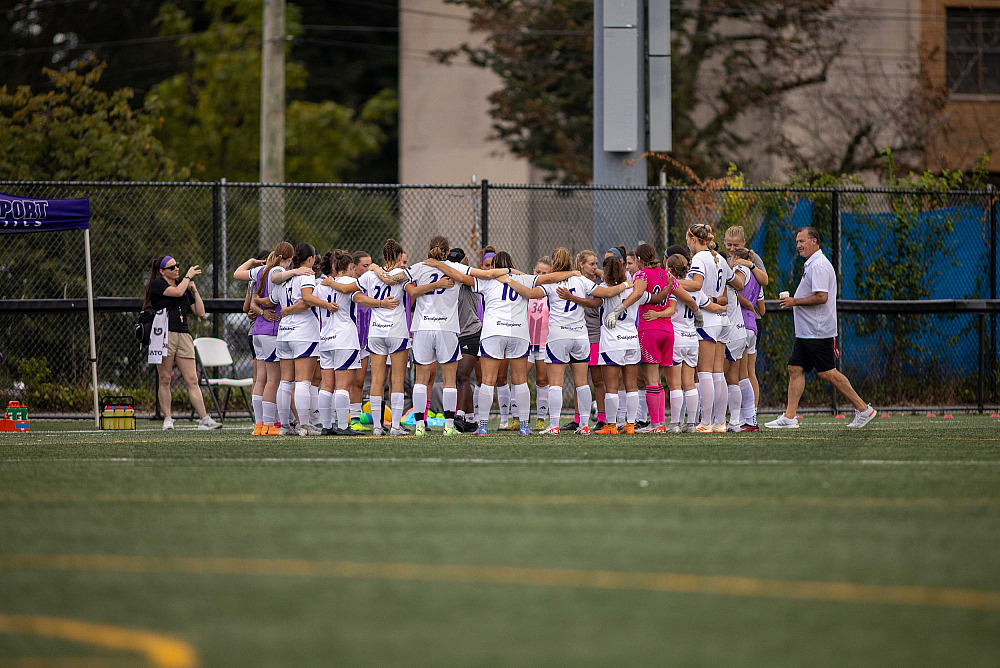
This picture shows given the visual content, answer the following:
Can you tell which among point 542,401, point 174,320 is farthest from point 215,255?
point 542,401

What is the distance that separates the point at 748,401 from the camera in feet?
41.6

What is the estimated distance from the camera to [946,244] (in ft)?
53.8

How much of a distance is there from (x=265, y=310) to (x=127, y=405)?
8.78 ft

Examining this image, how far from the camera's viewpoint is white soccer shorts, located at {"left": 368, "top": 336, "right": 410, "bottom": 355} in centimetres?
1176

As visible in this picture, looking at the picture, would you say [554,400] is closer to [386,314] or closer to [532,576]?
[386,314]

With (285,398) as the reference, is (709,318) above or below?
above

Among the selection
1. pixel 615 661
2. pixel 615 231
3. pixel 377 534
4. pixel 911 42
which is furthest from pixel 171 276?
pixel 911 42

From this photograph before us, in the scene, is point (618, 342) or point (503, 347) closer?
point (503, 347)

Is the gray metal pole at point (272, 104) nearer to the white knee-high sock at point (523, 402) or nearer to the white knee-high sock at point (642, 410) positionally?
the white knee-high sock at point (642, 410)

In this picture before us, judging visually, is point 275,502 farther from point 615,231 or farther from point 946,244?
point 946,244

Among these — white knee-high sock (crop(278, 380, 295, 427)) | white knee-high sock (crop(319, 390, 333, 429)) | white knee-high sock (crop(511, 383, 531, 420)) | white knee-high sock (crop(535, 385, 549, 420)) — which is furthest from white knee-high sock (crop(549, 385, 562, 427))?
white knee-high sock (crop(278, 380, 295, 427))

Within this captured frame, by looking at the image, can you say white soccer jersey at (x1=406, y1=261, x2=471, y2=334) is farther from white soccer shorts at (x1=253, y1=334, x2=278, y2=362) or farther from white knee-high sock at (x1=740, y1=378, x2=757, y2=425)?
white knee-high sock at (x1=740, y1=378, x2=757, y2=425)

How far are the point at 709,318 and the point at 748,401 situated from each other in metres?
1.25

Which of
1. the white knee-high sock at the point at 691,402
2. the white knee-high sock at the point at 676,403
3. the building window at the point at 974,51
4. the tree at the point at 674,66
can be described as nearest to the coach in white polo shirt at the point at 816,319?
the white knee-high sock at the point at 691,402
